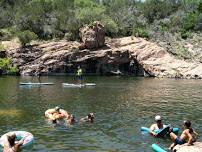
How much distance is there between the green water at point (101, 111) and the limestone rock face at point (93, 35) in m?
23.2

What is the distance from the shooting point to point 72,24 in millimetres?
95375

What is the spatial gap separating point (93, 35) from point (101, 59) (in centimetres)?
479

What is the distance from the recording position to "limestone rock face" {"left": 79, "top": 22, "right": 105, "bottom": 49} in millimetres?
89062

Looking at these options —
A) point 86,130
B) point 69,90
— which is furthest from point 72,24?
point 86,130

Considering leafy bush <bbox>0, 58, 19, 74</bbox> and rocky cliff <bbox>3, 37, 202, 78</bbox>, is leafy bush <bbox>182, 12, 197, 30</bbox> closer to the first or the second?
rocky cliff <bbox>3, 37, 202, 78</bbox>

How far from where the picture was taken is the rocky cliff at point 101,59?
88125 millimetres

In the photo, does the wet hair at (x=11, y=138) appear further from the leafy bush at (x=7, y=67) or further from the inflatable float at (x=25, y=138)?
the leafy bush at (x=7, y=67)

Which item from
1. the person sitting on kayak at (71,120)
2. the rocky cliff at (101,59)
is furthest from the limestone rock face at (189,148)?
the rocky cliff at (101,59)

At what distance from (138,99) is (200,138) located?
796 inches

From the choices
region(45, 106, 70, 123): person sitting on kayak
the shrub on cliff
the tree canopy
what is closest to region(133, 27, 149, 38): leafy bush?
the tree canopy

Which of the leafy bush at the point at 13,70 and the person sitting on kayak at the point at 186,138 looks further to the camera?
the leafy bush at the point at 13,70

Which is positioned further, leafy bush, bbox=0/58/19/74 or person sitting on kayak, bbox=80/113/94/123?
leafy bush, bbox=0/58/19/74

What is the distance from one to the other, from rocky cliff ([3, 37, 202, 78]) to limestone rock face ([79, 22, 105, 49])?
3.44ft

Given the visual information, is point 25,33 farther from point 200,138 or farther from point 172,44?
point 200,138
